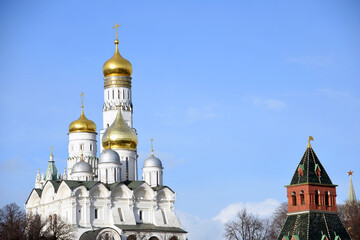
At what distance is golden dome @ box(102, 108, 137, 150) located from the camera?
75.0 metres

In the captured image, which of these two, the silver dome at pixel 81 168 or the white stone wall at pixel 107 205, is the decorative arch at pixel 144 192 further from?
the silver dome at pixel 81 168

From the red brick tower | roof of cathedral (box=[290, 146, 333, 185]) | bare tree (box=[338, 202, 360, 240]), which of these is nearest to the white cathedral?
bare tree (box=[338, 202, 360, 240])

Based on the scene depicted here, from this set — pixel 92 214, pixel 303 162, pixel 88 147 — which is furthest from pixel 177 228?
pixel 303 162

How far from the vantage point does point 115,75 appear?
260 feet

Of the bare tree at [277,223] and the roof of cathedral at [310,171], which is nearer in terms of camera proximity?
the roof of cathedral at [310,171]

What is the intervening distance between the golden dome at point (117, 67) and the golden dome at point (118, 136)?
5.23 meters

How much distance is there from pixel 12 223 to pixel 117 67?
2168 cm

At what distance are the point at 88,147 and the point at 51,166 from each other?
603 centimetres

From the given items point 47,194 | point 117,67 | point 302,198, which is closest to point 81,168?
point 47,194

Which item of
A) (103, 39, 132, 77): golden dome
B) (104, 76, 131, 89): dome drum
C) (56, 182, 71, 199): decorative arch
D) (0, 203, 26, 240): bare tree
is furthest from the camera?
(104, 76, 131, 89): dome drum

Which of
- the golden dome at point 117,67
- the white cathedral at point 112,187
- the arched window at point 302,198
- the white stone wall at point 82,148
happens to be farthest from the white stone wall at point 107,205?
the arched window at point 302,198

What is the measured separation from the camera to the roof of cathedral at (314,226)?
52.2 meters

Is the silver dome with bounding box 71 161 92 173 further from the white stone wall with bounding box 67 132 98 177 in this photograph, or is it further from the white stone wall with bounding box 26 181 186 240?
the white stone wall with bounding box 67 132 98 177

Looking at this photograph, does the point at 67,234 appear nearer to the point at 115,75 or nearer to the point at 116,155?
the point at 116,155
